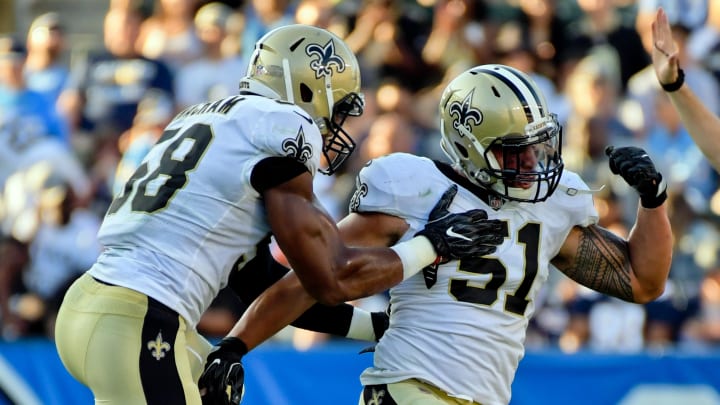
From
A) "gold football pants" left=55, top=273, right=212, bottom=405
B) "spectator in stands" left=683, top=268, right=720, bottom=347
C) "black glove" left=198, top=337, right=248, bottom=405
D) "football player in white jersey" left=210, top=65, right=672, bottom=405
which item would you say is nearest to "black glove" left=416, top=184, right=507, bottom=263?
"football player in white jersey" left=210, top=65, right=672, bottom=405

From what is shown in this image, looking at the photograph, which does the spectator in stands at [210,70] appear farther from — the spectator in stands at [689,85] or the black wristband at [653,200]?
the black wristband at [653,200]

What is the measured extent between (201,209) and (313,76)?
68 cm

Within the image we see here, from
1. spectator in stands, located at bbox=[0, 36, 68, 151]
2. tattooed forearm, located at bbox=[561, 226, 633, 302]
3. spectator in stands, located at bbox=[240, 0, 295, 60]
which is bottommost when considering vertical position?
spectator in stands, located at bbox=[0, 36, 68, 151]

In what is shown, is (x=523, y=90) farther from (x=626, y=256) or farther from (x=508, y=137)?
(x=626, y=256)

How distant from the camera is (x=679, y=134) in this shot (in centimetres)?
871

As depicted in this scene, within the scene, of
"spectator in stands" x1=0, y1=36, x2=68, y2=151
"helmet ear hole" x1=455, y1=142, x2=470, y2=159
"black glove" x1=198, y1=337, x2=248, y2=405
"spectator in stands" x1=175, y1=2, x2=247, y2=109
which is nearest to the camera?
"black glove" x1=198, y1=337, x2=248, y2=405

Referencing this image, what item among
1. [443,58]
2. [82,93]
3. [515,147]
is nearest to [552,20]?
[443,58]

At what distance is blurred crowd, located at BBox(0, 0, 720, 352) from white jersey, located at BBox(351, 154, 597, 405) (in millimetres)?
3231

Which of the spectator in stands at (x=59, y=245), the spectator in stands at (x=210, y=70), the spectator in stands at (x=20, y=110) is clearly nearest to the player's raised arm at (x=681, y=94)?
the spectator in stands at (x=59, y=245)

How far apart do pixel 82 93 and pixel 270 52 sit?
19.3ft

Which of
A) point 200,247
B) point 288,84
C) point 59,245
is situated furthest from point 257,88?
point 59,245

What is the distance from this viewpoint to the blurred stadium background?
7.03 meters

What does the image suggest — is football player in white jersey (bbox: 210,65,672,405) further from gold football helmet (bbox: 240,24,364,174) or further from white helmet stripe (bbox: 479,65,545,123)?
gold football helmet (bbox: 240,24,364,174)

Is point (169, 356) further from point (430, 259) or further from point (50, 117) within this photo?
point (50, 117)
